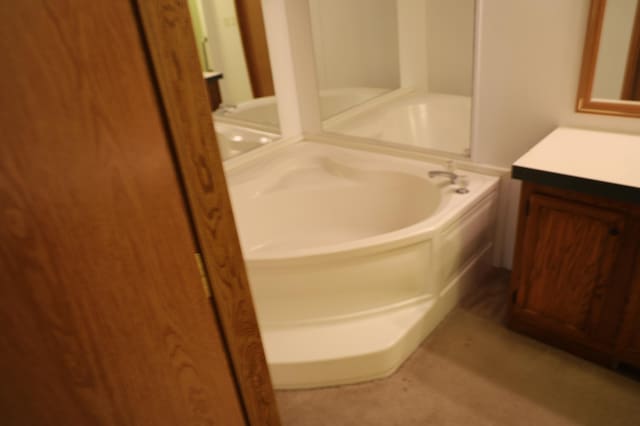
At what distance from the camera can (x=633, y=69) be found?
68.8 inches

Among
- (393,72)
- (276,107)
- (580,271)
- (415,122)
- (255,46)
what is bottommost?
(580,271)

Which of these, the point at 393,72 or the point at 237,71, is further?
the point at 393,72

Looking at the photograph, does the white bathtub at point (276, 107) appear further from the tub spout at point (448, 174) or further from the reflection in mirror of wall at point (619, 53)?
the reflection in mirror of wall at point (619, 53)

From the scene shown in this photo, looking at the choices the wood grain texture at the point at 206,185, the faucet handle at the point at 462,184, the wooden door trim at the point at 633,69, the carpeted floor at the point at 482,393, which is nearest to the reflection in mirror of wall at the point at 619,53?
the wooden door trim at the point at 633,69

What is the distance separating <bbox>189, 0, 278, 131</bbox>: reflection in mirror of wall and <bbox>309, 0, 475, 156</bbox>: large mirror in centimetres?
36

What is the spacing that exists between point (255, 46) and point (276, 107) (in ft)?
1.33

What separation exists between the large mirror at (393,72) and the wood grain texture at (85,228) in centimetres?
212

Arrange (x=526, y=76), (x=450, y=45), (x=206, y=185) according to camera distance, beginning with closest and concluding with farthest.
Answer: (x=206, y=185), (x=526, y=76), (x=450, y=45)

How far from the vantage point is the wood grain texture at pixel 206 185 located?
671 mm

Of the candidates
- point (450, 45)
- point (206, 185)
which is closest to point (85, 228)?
point (206, 185)

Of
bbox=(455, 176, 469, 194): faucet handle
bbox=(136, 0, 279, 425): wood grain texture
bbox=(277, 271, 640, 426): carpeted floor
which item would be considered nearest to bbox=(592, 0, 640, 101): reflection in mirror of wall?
bbox=(455, 176, 469, 194): faucet handle

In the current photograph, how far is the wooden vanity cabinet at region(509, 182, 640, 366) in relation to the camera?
1.57 metres

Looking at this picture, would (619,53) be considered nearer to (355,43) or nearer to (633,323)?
(633,323)

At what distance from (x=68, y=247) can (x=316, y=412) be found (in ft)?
4.71
